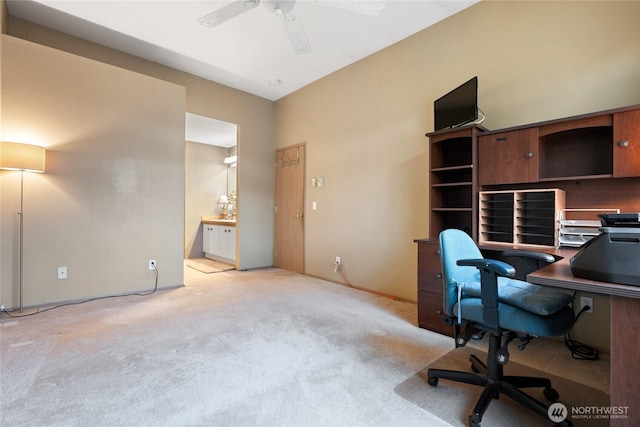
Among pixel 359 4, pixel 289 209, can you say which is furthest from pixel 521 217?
pixel 289 209

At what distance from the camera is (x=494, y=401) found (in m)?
1.55

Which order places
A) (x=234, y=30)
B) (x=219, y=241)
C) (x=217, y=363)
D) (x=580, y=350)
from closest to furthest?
(x=217, y=363), (x=580, y=350), (x=234, y=30), (x=219, y=241)

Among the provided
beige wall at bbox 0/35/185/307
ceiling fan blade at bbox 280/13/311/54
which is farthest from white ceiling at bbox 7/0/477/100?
beige wall at bbox 0/35/185/307

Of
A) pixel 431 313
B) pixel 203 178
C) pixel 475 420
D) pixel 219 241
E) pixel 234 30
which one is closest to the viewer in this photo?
pixel 475 420

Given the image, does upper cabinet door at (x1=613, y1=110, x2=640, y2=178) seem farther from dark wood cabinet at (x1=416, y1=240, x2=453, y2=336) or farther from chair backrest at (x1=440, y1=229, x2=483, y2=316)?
dark wood cabinet at (x1=416, y1=240, x2=453, y2=336)

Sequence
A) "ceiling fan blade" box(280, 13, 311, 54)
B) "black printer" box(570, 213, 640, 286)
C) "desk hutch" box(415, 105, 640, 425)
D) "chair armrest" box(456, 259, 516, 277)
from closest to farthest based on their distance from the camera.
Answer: "black printer" box(570, 213, 640, 286), "chair armrest" box(456, 259, 516, 277), "desk hutch" box(415, 105, 640, 425), "ceiling fan blade" box(280, 13, 311, 54)

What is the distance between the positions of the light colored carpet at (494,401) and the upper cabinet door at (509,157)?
1359 millimetres

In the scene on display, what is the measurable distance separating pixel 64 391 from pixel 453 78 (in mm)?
3882

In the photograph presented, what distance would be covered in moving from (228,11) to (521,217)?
2838mm

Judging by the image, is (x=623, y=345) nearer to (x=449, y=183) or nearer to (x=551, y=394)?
(x=551, y=394)

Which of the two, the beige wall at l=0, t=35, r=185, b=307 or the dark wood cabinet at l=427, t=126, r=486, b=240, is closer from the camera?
the dark wood cabinet at l=427, t=126, r=486, b=240

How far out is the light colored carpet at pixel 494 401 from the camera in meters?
1.41

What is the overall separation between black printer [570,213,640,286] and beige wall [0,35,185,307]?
400 centimetres

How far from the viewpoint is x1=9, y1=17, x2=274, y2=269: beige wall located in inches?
173
